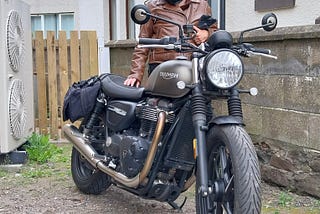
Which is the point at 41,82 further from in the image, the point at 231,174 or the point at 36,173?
the point at 231,174

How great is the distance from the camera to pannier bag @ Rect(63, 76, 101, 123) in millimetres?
4496

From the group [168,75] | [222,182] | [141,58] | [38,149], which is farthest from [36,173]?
[222,182]

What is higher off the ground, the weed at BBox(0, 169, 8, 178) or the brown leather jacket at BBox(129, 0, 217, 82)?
the brown leather jacket at BBox(129, 0, 217, 82)

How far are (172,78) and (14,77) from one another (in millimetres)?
3105

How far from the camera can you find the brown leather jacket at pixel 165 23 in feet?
14.4

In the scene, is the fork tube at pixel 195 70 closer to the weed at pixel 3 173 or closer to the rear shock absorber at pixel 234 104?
the rear shock absorber at pixel 234 104

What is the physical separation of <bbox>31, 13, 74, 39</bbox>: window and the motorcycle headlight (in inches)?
411

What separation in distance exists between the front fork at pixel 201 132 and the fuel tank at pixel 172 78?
0.39 ft

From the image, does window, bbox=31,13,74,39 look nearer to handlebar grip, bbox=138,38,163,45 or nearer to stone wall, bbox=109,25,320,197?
stone wall, bbox=109,25,320,197

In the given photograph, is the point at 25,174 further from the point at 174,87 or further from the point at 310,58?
the point at 310,58

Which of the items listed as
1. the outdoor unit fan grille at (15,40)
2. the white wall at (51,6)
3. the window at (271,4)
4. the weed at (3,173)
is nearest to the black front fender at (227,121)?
the weed at (3,173)

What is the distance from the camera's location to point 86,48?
7.81m

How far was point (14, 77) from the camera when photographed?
19.9 feet

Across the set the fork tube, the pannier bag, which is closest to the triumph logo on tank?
the fork tube
